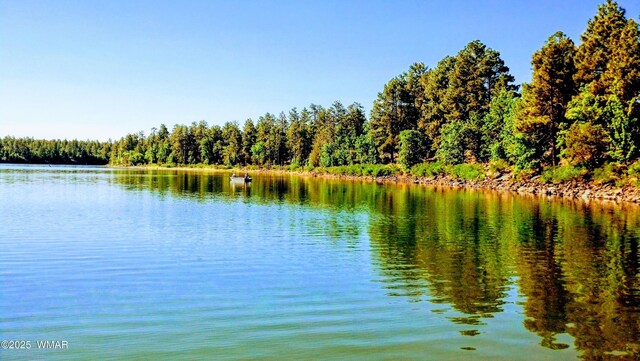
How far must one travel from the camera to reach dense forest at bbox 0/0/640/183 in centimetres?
5656

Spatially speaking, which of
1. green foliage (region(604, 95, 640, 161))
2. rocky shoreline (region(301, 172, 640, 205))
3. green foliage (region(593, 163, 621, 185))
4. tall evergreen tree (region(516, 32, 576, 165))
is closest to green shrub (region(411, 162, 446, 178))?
rocky shoreline (region(301, 172, 640, 205))

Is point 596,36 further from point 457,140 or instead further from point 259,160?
point 259,160

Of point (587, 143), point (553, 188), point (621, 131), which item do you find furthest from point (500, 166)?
point (621, 131)

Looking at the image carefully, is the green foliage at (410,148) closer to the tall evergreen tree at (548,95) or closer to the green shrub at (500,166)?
the green shrub at (500,166)

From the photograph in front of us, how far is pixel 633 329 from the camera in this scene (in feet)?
38.6

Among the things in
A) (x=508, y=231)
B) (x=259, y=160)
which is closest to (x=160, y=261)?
(x=508, y=231)

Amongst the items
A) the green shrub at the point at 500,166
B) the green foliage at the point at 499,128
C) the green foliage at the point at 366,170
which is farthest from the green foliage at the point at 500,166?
the green foliage at the point at 366,170

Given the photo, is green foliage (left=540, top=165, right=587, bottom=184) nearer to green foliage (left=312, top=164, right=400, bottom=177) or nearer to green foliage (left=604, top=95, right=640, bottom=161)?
green foliage (left=604, top=95, right=640, bottom=161)

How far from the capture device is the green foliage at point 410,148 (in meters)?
102

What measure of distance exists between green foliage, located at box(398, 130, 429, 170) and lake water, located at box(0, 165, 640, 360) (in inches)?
2787

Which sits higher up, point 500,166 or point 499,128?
point 499,128

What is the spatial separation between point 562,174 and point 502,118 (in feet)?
73.0

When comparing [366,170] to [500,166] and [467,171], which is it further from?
[500,166]

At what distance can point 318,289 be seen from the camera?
50.2ft
